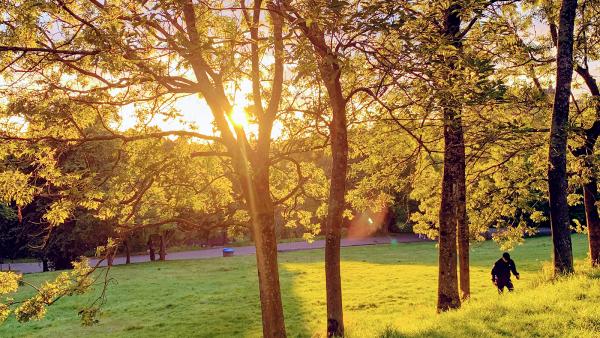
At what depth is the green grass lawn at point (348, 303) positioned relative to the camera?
8508 millimetres

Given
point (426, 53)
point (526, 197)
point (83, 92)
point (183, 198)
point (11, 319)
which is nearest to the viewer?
point (426, 53)

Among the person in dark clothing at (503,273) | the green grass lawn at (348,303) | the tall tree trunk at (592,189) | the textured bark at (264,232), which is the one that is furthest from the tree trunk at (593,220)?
the textured bark at (264,232)

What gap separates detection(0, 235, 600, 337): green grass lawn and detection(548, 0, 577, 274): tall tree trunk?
874mm

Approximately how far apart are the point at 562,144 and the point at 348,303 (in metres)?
13.1

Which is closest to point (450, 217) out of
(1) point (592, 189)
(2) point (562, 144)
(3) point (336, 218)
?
(3) point (336, 218)

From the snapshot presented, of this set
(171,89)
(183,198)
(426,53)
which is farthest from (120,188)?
(426,53)

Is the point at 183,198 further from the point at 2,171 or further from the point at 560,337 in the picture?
the point at 560,337

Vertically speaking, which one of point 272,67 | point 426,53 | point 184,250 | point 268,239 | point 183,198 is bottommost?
point 184,250

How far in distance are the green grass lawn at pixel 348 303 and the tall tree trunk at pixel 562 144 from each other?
0.87 metres

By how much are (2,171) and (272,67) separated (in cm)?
801

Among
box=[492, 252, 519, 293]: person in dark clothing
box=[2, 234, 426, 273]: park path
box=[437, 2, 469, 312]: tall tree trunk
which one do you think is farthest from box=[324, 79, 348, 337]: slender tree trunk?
box=[2, 234, 426, 273]: park path

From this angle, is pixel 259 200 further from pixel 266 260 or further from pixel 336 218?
pixel 336 218

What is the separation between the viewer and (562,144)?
12.3m

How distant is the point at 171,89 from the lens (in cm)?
1102
